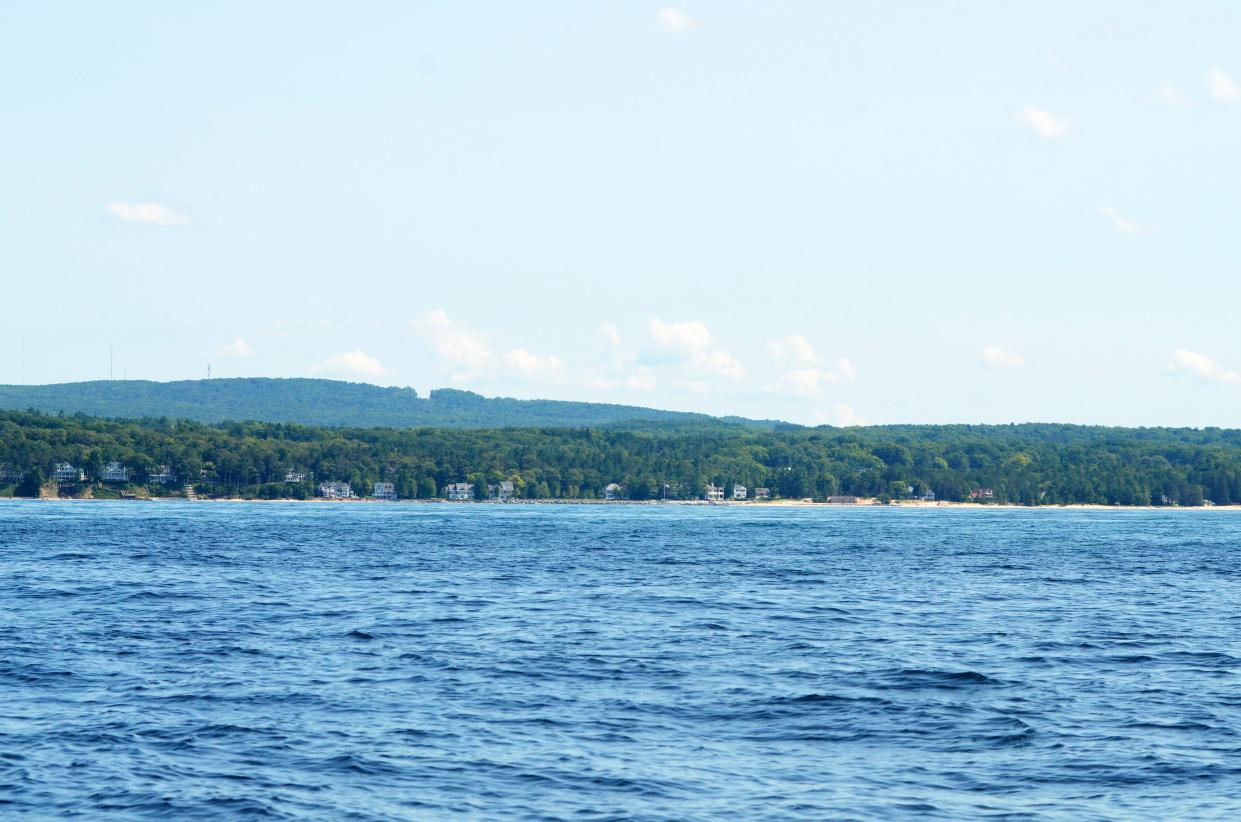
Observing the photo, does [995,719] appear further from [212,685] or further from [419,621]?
[419,621]

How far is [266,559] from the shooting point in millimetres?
88375

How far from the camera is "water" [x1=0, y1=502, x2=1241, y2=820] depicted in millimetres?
26125

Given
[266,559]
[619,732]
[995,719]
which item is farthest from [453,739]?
[266,559]

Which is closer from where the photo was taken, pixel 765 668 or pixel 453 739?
pixel 453 739

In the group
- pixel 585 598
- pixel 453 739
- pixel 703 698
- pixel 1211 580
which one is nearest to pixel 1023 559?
pixel 1211 580

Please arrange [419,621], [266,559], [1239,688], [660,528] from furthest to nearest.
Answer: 1. [660,528]
2. [266,559]
3. [419,621]
4. [1239,688]

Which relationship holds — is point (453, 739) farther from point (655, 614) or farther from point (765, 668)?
point (655, 614)

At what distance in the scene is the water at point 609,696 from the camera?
26125mm

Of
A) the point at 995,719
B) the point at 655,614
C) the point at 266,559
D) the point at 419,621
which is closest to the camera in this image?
the point at 995,719

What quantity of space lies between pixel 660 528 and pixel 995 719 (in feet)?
420

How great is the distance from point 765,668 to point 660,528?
120m

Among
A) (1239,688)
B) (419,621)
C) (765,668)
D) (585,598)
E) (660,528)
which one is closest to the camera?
(1239,688)

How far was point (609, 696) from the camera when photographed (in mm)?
35781

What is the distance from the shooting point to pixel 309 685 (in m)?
36.8
